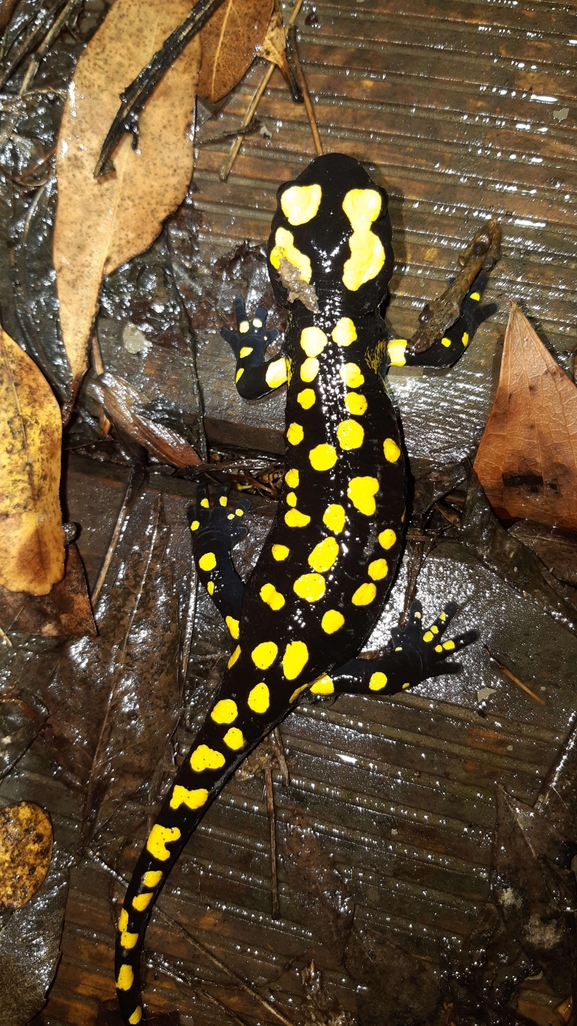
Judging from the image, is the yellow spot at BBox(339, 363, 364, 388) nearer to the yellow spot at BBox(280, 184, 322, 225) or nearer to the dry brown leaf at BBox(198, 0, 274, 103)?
the yellow spot at BBox(280, 184, 322, 225)

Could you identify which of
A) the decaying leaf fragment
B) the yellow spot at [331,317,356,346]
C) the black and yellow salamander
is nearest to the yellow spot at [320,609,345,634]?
the black and yellow salamander

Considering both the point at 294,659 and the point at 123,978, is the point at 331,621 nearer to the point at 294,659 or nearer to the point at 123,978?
the point at 294,659

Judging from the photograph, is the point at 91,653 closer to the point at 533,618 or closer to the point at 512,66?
the point at 533,618

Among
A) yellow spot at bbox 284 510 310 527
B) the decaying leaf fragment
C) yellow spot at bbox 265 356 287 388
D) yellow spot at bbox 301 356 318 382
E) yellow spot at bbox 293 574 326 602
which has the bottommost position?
the decaying leaf fragment

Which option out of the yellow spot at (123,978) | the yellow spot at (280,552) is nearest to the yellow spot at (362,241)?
the yellow spot at (280,552)

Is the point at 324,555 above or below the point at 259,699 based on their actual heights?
above

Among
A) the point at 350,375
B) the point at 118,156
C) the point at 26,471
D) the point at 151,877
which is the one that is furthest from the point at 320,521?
the point at 118,156
